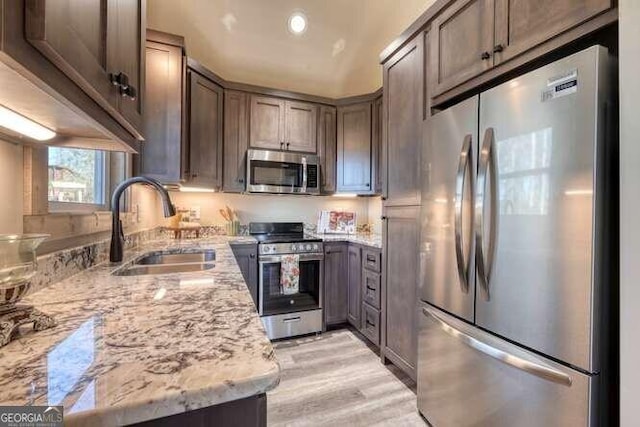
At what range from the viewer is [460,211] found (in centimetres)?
131

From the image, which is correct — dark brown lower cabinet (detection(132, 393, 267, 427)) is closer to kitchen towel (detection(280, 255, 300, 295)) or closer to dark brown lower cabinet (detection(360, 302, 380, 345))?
dark brown lower cabinet (detection(360, 302, 380, 345))

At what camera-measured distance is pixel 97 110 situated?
742 millimetres

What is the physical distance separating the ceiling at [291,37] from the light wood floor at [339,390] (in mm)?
2803

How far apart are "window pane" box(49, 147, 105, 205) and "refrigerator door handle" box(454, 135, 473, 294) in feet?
5.79

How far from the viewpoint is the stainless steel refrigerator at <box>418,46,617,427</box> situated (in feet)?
2.95

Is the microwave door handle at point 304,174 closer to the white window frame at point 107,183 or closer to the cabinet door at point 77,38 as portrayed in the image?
the white window frame at point 107,183

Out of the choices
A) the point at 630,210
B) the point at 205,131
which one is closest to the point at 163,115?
the point at 205,131

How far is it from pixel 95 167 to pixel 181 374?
172cm

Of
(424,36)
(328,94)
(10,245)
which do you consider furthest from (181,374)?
(328,94)

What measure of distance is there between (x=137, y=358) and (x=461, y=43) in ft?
5.98

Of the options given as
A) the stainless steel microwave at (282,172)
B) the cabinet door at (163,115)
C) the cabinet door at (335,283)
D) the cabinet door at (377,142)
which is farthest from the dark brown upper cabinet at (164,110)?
the cabinet door at (377,142)

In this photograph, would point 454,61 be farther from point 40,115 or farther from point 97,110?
point 40,115

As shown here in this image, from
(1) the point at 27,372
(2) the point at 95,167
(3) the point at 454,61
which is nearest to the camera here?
(1) the point at 27,372

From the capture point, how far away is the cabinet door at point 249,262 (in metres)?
2.54
